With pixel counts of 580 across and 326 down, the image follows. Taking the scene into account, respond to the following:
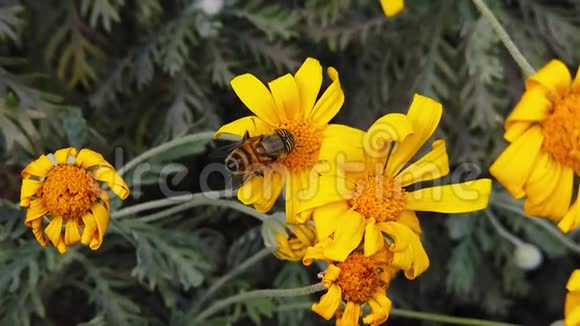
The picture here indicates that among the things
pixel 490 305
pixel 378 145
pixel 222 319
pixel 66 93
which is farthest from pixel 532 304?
pixel 66 93

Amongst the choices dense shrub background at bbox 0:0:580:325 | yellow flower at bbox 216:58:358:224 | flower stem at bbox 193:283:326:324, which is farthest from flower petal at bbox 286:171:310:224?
dense shrub background at bbox 0:0:580:325

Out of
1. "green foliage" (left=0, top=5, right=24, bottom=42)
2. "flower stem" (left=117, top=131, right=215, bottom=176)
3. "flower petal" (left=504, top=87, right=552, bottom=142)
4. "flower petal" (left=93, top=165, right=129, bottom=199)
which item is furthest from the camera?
"green foliage" (left=0, top=5, right=24, bottom=42)

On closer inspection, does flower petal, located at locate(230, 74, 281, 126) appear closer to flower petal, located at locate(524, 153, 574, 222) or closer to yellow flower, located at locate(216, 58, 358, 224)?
yellow flower, located at locate(216, 58, 358, 224)

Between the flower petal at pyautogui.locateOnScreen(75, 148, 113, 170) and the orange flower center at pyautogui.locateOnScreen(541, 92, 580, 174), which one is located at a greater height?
the flower petal at pyautogui.locateOnScreen(75, 148, 113, 170)

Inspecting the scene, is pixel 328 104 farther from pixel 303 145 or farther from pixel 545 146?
pixel 545 146

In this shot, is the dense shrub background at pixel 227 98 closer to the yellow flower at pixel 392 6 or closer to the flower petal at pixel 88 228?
the flower petal at pixel 88 228
